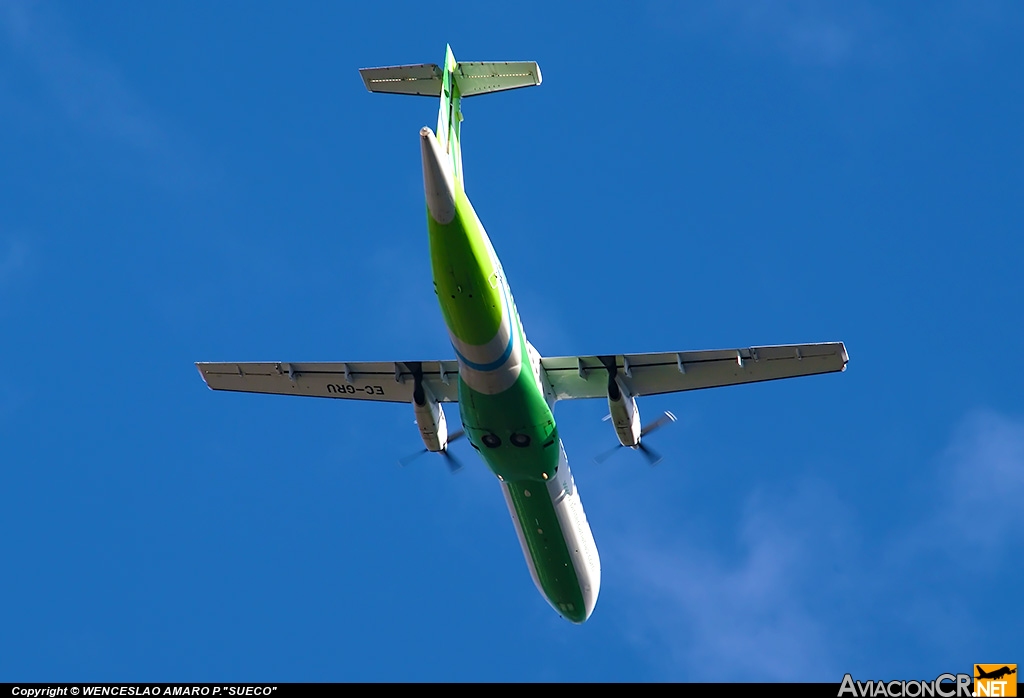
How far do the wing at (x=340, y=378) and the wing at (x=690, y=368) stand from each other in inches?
115

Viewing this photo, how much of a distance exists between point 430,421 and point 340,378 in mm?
2716

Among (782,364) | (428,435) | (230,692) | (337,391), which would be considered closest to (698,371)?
(782,364)

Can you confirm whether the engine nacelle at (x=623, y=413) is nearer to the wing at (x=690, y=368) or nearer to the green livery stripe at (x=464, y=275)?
the wing at (x=690, y=368)

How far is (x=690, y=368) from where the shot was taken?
32.6 metres

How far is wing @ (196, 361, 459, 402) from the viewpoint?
34.1 m

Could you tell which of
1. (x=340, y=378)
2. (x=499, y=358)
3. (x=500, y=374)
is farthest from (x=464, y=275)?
(x=340, y=378)

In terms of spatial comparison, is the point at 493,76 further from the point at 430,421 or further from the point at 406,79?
the point at 430,421

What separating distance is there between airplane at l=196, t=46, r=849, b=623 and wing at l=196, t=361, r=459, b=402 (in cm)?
4

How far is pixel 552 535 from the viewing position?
34938mm

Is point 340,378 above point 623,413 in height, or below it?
above

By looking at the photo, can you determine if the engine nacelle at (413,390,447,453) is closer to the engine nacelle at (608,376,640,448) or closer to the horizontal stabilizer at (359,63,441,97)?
the engine nacelle at (608,376,640,448)

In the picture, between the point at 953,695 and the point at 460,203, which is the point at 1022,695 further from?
the point at 460,203

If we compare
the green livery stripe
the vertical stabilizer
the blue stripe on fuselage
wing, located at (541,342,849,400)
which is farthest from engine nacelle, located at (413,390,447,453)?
the vertical stabilizer

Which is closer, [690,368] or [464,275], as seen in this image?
[464,275]
